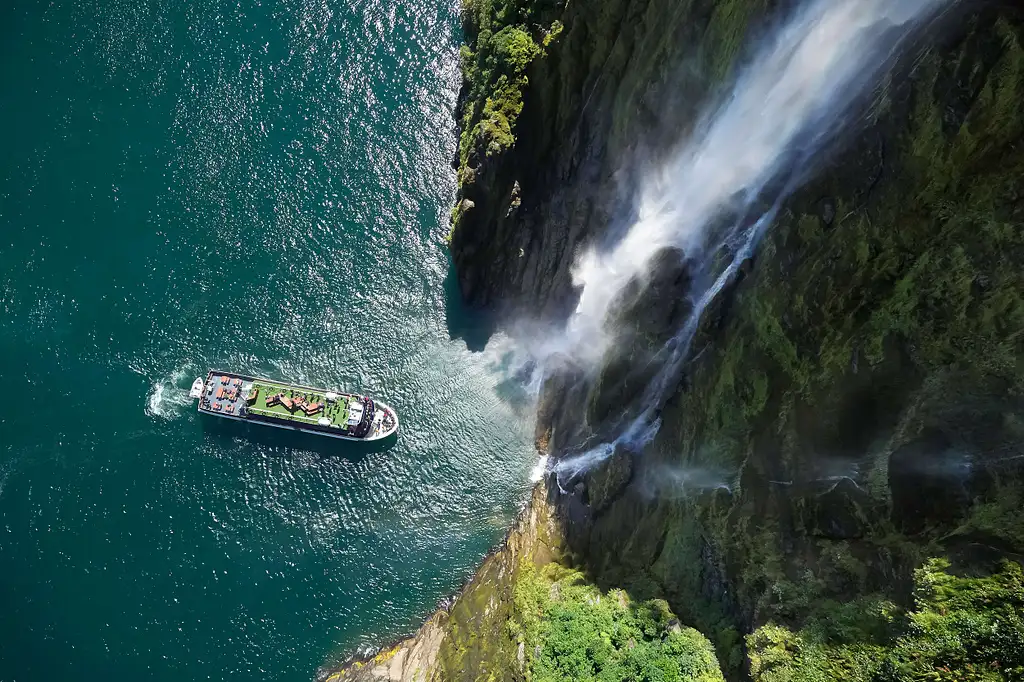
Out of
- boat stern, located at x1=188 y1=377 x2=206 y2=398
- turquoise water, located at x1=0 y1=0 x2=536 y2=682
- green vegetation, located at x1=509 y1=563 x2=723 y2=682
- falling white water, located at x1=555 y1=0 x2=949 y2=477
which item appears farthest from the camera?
boat stern, located at x1=188 y1=377 x2=206 y2=398

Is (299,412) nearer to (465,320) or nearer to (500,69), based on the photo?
(465,320)

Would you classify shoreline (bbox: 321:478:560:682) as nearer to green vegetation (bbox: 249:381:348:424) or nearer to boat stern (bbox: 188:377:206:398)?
green vegetation (bbox: 249:381:348:424)

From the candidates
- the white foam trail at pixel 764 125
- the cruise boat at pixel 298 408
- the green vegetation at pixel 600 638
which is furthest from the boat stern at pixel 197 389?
the white foam trail at pixel 764 125

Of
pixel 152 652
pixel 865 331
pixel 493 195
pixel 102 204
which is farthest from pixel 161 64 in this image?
pixel 865 331

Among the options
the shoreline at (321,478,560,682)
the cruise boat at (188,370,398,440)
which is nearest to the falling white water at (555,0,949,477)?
the shoreline at (321,478,560,682)

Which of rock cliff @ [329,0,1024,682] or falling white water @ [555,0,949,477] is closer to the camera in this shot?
rock cliff @ [329,0,1024,682]

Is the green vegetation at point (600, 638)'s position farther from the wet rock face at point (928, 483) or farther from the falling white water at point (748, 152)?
the wet rock face at point (928, 483)
